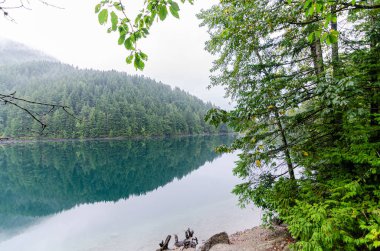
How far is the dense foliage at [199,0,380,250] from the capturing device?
3.62 meters

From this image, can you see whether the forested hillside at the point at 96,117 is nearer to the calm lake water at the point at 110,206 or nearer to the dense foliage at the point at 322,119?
the calm lake water at the point at 110,206

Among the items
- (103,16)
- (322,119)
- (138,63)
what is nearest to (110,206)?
(322,119)

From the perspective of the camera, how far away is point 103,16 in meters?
1.83

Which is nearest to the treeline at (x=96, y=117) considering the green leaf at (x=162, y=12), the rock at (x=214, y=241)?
the rock at (x=214, y=241)

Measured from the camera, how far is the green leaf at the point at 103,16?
181 cm

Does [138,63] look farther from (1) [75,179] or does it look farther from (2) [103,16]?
(1) [75,179]

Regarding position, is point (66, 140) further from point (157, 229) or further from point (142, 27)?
point (142, 27)

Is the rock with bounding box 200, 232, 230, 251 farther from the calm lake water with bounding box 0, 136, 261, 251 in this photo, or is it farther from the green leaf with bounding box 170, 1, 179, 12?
the green leaf with bounding box 170, 1, 179, 12

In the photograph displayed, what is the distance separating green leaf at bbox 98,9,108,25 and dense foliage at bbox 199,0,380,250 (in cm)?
189

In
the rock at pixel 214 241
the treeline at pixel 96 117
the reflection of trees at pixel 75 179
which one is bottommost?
the rock at pixel 214 241

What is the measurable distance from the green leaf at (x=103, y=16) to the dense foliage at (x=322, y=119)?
189 cm

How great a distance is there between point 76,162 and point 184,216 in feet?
124

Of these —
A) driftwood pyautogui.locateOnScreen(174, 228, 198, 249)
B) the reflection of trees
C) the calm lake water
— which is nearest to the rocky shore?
driftwood pyautogui.locateOnScreen(174, 228, 198, 249)

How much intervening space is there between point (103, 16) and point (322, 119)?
248 inches
